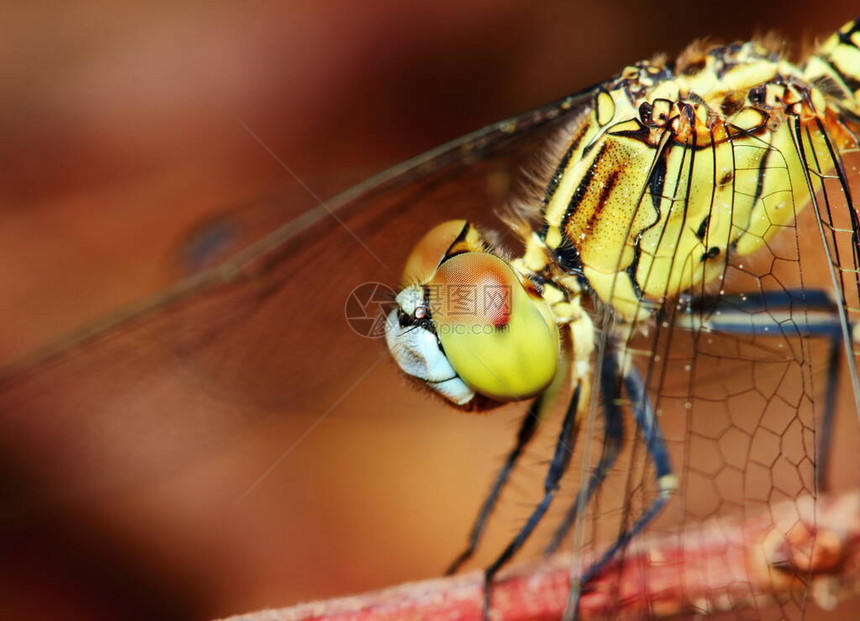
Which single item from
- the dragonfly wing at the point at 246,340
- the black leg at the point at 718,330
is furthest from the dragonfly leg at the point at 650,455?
the dragonfly wing at the point at 246,340

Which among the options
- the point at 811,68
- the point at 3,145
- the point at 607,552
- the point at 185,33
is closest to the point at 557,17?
the point at 185,33

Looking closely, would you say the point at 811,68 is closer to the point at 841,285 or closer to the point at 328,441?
the point at 841,285

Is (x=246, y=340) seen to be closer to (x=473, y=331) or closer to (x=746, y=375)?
(x=473, y=331)

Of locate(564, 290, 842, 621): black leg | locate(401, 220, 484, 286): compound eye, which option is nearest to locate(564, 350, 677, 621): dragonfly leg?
locate(564, 290, 842, 621): black leg

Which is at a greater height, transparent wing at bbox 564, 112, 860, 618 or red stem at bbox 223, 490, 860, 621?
transparent wing at bbox 564, 112, 860, 618

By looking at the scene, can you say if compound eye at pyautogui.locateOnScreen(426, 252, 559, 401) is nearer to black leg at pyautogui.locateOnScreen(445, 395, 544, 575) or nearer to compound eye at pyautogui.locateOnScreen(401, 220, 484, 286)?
compound eye at pyautogui.locateOnScreen(401, 220, 484, 286)

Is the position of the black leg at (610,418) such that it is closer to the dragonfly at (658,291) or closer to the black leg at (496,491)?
the dragonfly at (658,291)

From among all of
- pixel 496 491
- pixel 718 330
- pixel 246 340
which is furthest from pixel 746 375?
pixel 246 340
